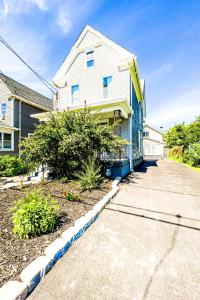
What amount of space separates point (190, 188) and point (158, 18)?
8.54 meters

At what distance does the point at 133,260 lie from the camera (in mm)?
2723

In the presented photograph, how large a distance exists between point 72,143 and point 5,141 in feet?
38.9

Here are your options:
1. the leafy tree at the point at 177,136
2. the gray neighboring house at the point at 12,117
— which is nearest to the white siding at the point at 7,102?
the gray neighboring house at the point at 12,117

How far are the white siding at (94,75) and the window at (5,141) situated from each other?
6546 mm

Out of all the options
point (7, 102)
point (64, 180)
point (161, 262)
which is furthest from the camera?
point (7, 102)

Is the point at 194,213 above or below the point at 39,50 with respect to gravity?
below

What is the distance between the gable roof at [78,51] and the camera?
1170 centimetres

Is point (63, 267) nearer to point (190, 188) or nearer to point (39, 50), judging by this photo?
point (190, 188)

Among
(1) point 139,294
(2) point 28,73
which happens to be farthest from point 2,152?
(1) point 139,294

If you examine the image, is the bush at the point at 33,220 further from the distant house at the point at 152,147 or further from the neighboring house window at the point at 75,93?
the distant house at the point at 152,147

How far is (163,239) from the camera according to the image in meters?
3.34

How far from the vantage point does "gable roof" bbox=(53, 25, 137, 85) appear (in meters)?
11.7

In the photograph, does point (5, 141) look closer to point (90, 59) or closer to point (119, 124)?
point (90, 59)

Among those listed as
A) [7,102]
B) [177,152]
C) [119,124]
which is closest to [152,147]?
[177,152]
